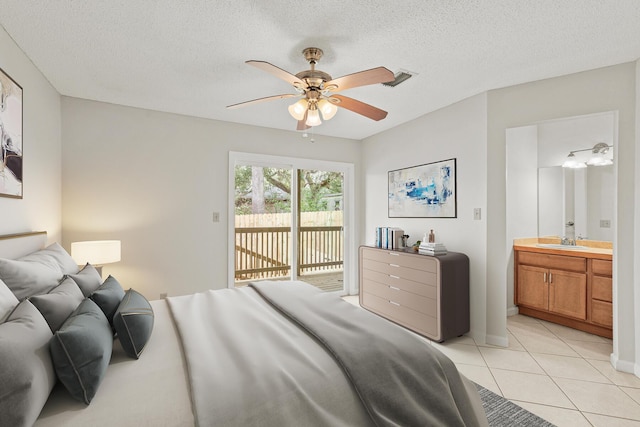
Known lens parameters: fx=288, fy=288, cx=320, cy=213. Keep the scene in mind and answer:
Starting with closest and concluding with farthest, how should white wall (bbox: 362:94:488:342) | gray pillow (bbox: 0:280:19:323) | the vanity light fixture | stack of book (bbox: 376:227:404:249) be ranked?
gray pillow (bbox: 0:280:19:323)
white wall (bbox: 362:94:488:342)
the vanity light fixture
stack of book (bbox: 376:227:404:249)

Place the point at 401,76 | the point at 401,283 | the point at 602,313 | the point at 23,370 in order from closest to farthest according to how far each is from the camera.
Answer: the point at 23,370 < the point at 401,76 < the point at 602,313 < the point at 401,283

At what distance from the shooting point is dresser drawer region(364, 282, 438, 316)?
9.59 ft

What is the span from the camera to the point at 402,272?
10.7 ft

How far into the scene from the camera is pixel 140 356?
1.26 metres

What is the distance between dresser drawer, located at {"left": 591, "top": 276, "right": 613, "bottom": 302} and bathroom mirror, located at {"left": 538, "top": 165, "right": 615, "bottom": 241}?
63 centimetres

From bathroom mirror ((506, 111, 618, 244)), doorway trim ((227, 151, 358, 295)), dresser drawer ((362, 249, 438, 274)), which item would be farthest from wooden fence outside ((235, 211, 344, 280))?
bathroom mirror ((506, 111, 618, 244))

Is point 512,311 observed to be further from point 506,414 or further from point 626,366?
point 506,414

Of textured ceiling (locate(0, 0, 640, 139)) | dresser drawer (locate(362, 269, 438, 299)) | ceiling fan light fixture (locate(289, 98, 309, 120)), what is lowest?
dresser drawer (locate(362, 269, 438, 299))

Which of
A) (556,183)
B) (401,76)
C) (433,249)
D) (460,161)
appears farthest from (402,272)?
(556,183)

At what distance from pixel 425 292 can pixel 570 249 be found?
74.0 inches

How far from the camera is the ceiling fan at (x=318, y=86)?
176 centimetres

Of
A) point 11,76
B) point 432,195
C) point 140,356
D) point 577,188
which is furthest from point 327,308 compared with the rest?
point 577,188

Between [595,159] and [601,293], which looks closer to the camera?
Result: [601,293]

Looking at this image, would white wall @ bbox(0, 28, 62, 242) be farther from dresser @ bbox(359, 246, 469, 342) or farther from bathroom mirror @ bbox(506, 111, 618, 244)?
bathroom mirror @ bbox(506, 111, 618, 244)
